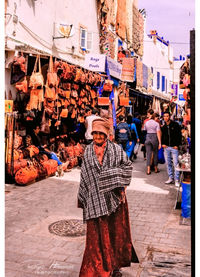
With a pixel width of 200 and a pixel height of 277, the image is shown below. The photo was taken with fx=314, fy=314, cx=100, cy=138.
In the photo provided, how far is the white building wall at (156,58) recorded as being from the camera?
27791 millimetres

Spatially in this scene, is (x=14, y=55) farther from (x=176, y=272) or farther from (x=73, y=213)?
(x=176, y=272)

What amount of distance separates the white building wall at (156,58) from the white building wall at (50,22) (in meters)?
12.4

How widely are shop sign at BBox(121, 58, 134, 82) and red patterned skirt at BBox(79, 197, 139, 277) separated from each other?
13.3 meters

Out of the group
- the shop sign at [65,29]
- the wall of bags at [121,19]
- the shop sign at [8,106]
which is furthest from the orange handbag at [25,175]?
the wall of bags at [121,19]

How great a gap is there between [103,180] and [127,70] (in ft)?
45.9

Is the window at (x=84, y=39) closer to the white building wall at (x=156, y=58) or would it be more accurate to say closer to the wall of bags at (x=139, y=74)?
the wall of bags at (x=139, y=74)

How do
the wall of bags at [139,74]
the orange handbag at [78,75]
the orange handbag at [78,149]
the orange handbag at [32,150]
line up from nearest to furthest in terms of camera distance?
the orange handbag at [32,150], the orange handbag at [78,75], the orange handbag at [78,149], the wall of bags at [139,74]

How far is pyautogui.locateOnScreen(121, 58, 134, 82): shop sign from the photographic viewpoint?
16500 mm

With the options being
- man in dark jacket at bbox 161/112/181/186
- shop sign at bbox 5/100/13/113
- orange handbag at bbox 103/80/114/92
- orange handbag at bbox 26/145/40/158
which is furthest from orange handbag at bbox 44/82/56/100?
orange handbag at bbox 103/80/114/92

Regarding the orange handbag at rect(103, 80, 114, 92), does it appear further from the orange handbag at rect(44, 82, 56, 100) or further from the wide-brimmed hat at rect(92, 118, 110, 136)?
the wide-brimmed hat at rect(92, 118, 110, 136)

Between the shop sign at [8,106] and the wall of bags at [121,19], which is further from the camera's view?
the wall of bags at [121,19]

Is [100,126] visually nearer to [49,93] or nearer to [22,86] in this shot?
A: [22,86]

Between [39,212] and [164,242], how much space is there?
2.68 m

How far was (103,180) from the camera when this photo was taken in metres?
3.50
